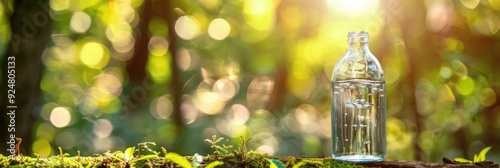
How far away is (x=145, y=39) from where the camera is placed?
21.5 ft

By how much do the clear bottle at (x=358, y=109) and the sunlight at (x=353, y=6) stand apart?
434 centimetres

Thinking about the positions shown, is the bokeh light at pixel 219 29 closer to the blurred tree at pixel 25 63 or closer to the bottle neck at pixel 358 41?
the blurred tree at pixel 25 63

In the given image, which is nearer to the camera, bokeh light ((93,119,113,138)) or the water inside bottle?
→ the water inside bottle

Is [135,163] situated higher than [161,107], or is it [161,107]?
[161,107]

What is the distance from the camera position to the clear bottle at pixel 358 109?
289 cm

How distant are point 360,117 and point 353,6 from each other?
4646mm

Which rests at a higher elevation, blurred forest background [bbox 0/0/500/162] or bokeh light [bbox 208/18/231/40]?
bokeh light [bbox 208/18/231/40]

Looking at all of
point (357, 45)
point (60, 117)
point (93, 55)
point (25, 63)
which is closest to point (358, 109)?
point (357, 45)

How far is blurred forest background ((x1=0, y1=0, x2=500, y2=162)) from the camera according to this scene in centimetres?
639

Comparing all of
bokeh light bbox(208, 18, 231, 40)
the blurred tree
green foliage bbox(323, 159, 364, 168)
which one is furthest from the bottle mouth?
bokeh light bbox(208, 18, 231, 40)

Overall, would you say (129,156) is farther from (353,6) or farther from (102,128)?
(353,6)

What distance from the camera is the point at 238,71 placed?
742 centimetres

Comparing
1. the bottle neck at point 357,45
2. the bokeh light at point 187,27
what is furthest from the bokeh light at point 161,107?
the bottle neck at point 357,45

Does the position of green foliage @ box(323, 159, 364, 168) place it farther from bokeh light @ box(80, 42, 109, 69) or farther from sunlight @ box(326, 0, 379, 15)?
bokeh light @ box(80, 42, 109, 69)
